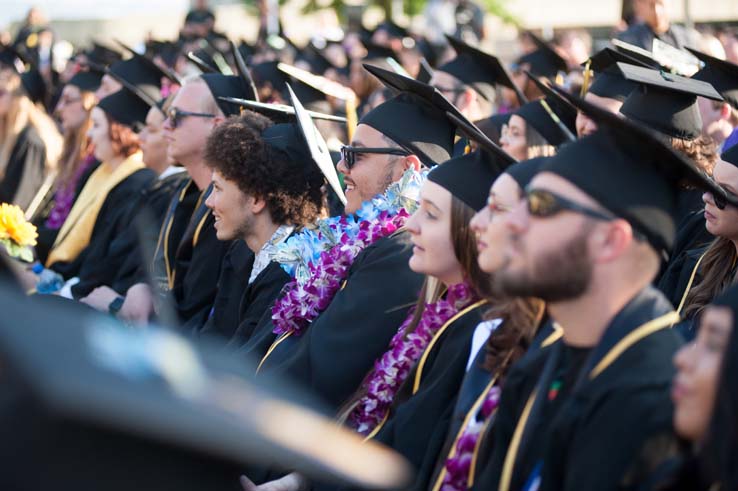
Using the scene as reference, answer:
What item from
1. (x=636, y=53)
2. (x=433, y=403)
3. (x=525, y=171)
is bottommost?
(x=433, y=403)

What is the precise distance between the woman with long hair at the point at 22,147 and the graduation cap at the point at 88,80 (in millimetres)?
844

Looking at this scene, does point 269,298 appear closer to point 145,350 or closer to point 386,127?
point 386,127

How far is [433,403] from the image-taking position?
321 centimetres

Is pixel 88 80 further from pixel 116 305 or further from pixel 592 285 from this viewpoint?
pixel 592 285

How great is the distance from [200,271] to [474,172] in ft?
8.82

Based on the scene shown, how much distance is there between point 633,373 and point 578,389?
0.14m

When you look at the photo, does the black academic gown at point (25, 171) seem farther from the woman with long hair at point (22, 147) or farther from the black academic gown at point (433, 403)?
the black academic gown at point (433, 403)

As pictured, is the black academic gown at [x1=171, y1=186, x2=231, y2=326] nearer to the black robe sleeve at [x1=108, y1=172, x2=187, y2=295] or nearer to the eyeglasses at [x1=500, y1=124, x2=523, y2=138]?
the black robe sleeve at [x1=108, y1=172, x2=187, y2=295]

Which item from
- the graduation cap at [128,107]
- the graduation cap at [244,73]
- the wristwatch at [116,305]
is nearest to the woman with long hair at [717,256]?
the graduation cap at [244,73]

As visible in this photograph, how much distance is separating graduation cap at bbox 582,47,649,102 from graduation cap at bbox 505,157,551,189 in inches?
114

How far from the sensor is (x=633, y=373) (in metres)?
2.37

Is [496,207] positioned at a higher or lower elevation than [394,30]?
higher

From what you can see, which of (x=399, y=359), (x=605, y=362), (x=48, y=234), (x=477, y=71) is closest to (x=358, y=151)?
(x=399, y=359)

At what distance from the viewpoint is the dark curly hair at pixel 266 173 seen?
4887 millimetres
